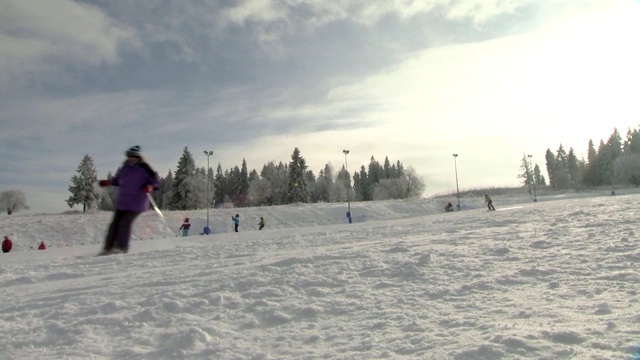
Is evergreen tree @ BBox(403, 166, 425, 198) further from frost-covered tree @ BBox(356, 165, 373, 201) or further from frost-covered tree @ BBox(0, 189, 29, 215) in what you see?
frost-covered tree @ BBox(0, 189, 29, 215)

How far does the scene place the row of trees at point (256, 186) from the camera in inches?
2832

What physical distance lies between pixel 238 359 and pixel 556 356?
11.5 ft

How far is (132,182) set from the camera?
331 inches

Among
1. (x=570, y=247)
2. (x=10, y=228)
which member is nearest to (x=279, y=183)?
(x=10, y=228)

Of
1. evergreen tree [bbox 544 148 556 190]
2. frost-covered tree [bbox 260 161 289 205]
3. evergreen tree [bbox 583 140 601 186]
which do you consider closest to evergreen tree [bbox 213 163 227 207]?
frost-covered tree [bbox 260 161 289 205]

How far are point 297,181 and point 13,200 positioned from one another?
204 feet

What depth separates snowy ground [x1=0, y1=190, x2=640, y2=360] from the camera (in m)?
5.25

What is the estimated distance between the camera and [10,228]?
133ft

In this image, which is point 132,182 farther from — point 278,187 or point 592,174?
point 592,174

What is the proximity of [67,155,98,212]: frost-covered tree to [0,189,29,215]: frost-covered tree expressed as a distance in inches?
1077

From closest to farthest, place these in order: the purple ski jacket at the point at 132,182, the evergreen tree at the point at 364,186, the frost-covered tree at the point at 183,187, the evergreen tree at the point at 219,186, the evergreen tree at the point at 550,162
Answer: the purple ski jacket at the point at 132,182, the frost-covered tree at the point at 183,187, the evergreen tree at the point at 219,186, the evergreen tree at the point at 364,186, the evergreen tree at the point at 550,162

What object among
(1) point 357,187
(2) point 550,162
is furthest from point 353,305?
(2) point 550,162

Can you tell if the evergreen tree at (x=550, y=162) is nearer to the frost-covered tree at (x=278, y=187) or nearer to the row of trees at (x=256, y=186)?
the row of trees at (x=256, y=186)

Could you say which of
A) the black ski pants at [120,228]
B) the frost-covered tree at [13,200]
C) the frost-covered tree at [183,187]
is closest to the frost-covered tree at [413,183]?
the frost-covered tree at [183,187]
